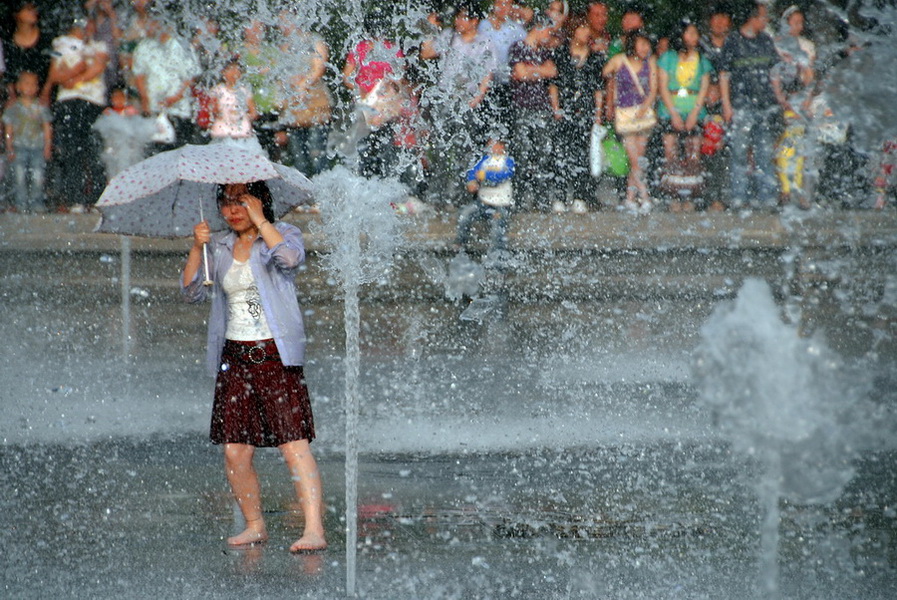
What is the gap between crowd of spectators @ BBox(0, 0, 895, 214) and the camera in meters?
10.5

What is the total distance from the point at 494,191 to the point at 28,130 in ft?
13.7

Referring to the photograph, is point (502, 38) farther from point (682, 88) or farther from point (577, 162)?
point (577, 162)

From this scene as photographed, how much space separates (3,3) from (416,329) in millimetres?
5702

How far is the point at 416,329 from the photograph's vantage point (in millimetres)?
9711

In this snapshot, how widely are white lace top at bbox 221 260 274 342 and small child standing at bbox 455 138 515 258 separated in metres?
5.43

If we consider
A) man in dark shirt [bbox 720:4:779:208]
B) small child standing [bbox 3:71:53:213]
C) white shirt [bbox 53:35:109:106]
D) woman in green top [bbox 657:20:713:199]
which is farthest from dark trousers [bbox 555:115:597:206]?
small child standing [bbox 3:71:53:213]

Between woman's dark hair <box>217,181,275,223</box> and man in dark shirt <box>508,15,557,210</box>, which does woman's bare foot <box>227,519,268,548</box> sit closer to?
woman's dark hair <box>217,181,275,223</box>

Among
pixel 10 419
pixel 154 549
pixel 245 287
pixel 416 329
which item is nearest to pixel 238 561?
pixel 154 549

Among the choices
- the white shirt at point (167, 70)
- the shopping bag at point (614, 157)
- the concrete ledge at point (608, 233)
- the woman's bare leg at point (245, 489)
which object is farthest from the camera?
the white shirt at point (167, 70)

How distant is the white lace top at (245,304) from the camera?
476cm

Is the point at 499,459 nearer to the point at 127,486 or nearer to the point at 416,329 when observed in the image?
the point at 127,486

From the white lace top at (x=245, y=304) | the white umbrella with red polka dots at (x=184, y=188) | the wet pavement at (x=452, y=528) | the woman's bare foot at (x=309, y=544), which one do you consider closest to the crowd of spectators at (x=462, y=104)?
the wet pavement at (x=452, y=528)

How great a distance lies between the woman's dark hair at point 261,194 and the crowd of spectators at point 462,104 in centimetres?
527

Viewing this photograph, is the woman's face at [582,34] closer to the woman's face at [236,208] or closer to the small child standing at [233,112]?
the small child standing at [233,112]
